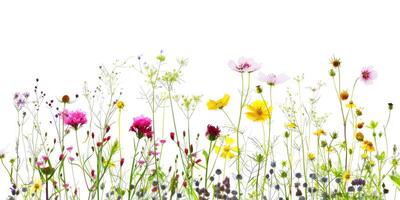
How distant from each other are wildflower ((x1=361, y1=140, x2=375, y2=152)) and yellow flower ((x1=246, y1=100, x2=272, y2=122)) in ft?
2.43

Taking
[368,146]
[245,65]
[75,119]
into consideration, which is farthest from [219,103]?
[368,146]

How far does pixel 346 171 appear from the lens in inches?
115

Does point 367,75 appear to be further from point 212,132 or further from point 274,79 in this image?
point 212,132

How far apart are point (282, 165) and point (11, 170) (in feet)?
3.86

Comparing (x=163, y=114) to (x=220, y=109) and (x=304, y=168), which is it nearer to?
(x=220, y=109)

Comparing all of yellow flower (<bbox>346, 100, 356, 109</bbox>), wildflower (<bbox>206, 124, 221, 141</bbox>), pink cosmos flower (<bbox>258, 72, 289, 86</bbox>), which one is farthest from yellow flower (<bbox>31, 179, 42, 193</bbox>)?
yellow flower (<bbox>346, 100, 356, 109</bbox>)

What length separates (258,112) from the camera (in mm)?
2625

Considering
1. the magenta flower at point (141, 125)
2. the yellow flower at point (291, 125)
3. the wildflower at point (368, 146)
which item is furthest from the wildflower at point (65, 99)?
the wildflower at point (368, 146)

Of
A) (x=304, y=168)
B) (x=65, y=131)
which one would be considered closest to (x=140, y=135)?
(x=65, y=131)

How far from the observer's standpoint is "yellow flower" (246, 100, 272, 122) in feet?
8.57

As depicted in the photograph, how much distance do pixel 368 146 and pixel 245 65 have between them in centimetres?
97

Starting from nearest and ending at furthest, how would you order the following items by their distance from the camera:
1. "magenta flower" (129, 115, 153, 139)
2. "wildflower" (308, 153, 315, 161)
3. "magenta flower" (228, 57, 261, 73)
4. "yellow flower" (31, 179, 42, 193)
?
"magenta flower" (129, 115, 153, 139), "magenta flower" (228, 57, 261, 73), "yellow flower" (31, 179, 42, 193), "wildflower" (308, 153, 315, 161)

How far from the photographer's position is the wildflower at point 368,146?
313cm

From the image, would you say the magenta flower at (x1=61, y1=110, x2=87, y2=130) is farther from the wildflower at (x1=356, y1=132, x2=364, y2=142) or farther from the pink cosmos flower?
the wildflower at (x1=356, y1=132, x2=364, y2=142)
